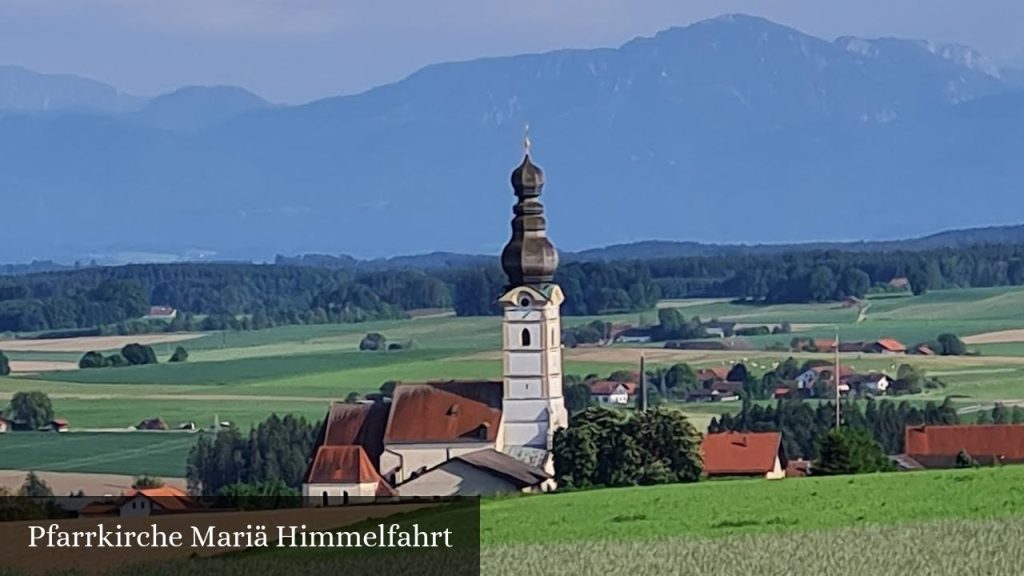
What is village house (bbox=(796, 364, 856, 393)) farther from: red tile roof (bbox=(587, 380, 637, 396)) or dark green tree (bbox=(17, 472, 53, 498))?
dark green tree (bbox=(17, 472, 53, 498))

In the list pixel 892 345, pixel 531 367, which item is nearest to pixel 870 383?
pixel 892 345

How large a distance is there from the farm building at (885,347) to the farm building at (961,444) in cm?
4811

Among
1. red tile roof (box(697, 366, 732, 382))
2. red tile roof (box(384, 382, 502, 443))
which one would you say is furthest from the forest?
red tile roof (box(384, 382, 502, 443))

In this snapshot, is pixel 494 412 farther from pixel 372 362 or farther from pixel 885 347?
pixel 885 347

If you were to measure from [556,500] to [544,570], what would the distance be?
38.2ft

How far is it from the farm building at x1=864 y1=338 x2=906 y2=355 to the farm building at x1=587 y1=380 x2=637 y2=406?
20604 mm

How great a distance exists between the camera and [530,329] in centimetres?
5778

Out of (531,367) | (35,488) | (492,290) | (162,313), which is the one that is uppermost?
(492,290)

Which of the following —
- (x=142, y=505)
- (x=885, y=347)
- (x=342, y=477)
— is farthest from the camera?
(x=885, y=347)

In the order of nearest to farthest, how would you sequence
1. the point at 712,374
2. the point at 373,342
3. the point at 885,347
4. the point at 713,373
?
the point at 712,374, the point at 713,373, the point at 885,347, the point at 373,342

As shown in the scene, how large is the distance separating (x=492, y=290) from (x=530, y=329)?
94863 mm

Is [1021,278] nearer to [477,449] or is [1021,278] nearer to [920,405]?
[920,405]

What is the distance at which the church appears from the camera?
180ft

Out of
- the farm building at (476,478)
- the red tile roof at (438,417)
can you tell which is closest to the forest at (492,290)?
the red tile roof at (438,417)
